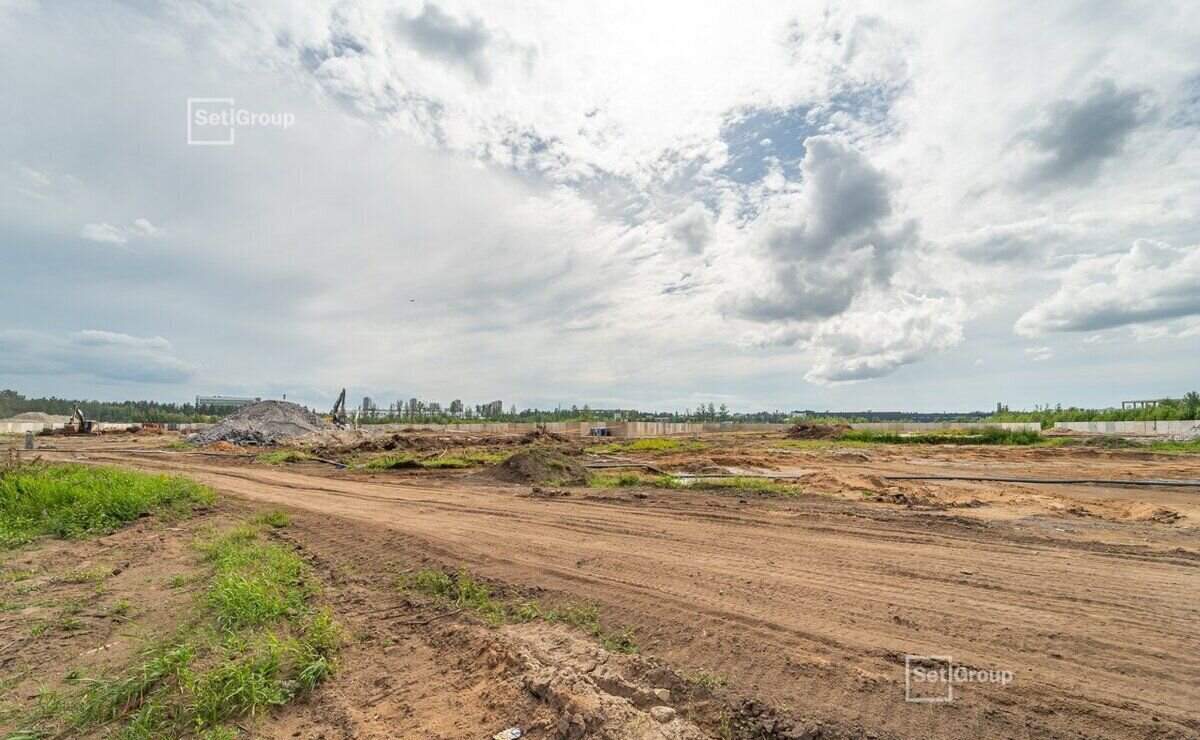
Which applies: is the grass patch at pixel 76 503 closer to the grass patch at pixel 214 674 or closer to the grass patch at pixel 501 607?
the grass patch at pixel 214 674

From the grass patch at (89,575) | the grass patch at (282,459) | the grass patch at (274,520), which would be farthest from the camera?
the grass patch at (282,459)

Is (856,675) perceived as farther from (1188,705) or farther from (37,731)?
(37,731)

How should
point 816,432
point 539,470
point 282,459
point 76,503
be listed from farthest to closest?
point 816,432
point 282,459
point 539,470
point 76,503

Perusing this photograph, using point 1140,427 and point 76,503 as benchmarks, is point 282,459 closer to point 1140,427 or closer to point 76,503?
point 76,503

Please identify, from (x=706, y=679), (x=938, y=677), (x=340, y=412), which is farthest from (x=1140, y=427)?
(x=340, y=412)

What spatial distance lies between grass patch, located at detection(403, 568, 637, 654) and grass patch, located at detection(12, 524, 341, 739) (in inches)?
45.9

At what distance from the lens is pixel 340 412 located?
43656 mm

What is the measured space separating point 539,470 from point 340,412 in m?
33.8

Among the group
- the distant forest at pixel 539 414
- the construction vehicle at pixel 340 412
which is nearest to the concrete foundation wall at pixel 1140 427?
the distant forest at pixel 539 414

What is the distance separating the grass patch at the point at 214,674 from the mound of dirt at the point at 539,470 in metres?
10.5

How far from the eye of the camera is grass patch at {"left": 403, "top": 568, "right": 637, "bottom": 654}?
4.52 meters

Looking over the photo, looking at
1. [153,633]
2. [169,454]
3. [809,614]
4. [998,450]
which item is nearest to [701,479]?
[809,614]

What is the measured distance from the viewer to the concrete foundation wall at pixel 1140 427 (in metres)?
28.8

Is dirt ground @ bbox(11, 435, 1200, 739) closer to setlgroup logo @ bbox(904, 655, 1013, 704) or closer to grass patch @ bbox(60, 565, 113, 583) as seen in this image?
setlgroup logo @ bbox(904, 655, 1013, 704)
